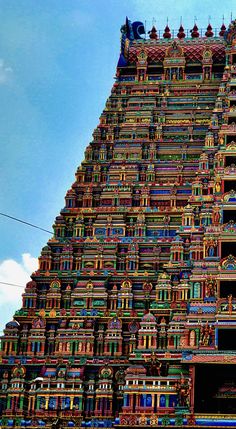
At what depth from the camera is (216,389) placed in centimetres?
6575

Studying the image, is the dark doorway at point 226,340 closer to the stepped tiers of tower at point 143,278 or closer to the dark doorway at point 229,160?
the stepped tiers of tower at point 143,278

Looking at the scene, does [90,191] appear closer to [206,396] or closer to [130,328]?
[130,328]

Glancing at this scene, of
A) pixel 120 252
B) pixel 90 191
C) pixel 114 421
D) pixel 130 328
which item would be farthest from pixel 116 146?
pixel 114 421

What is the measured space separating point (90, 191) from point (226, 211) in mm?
13145

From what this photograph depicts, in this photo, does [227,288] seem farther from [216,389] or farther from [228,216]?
[216,389]

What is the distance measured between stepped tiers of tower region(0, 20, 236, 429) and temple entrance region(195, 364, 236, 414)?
0.08 m

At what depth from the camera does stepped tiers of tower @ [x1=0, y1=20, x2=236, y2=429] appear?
65.9 meters

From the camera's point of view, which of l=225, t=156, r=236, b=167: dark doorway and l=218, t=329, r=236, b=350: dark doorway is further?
l=225, t=156, r=236, b=167: dark doorway

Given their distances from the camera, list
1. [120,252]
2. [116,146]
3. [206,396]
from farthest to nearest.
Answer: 1. [116,146]
2. [120,252]
3. [206,396]

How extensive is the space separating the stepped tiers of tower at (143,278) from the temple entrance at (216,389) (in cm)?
8

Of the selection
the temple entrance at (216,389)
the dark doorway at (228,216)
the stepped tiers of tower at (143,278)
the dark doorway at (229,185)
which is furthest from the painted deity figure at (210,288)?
the dark doorway at (229,185)

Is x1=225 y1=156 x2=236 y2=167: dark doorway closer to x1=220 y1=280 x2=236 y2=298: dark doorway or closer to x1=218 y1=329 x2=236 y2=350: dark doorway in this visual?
x1=220 y1=280 x2=236 y2=298: dark doorway

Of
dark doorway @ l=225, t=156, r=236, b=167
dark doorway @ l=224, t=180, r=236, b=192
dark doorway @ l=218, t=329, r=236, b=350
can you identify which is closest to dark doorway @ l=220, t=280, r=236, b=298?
dark doorway @ l=218, t=329, r=236, b=350

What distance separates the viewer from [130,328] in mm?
72500
